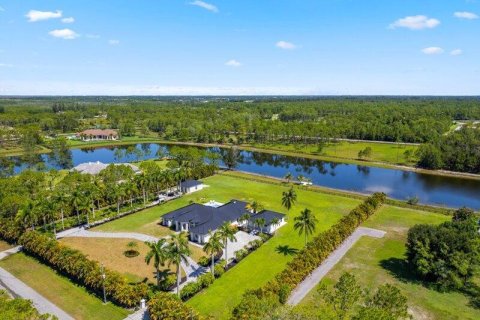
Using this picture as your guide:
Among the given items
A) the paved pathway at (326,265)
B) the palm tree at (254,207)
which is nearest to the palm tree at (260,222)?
the palm tree at (254,207)

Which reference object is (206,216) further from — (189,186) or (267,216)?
(189,186)

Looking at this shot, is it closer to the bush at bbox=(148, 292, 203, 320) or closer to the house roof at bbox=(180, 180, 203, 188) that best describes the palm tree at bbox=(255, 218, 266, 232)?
the bush at bbox=(148, 292, 203, 320)

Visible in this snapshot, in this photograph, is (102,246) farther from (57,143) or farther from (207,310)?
(57,143)

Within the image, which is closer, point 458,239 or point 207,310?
point 207,310

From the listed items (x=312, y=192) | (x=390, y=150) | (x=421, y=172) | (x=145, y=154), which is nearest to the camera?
(x=312, y=192)

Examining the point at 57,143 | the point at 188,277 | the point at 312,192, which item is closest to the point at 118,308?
the point at 188,277

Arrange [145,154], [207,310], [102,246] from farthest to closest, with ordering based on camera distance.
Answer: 1. [145,154]
2. [102,246]
3. [207,310]

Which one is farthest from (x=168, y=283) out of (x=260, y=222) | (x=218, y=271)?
(x=260, y=222)
